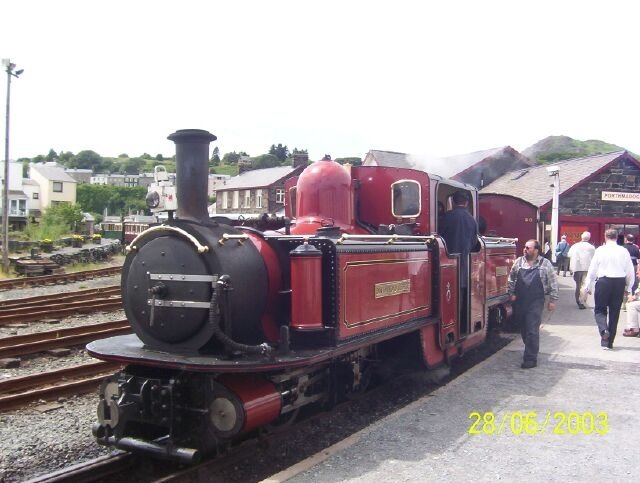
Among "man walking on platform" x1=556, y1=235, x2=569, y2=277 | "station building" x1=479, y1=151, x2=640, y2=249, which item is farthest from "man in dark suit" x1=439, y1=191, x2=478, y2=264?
"station building" x1=479, y1=151, x2=640, y2=249

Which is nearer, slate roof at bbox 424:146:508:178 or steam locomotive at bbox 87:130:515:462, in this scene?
steam locomotive at bbox 87:130:515:462

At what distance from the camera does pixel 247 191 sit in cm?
4425

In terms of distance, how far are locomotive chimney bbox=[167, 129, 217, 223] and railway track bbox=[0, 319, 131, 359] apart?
209 inches

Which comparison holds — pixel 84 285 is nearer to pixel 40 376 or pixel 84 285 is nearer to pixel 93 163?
pixel 40 376

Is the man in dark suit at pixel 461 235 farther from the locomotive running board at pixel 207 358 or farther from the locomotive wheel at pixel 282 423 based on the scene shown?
the locomotive wheel at pixel 282 423

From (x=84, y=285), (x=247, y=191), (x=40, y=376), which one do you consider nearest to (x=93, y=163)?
(x=247, y=191)

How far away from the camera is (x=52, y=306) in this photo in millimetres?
13109

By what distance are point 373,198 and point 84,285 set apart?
47.9ft

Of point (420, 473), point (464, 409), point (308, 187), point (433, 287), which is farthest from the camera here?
point (433, 287)

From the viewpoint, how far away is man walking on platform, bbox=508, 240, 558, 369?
7.75 metres

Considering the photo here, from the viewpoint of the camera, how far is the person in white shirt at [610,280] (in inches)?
330
